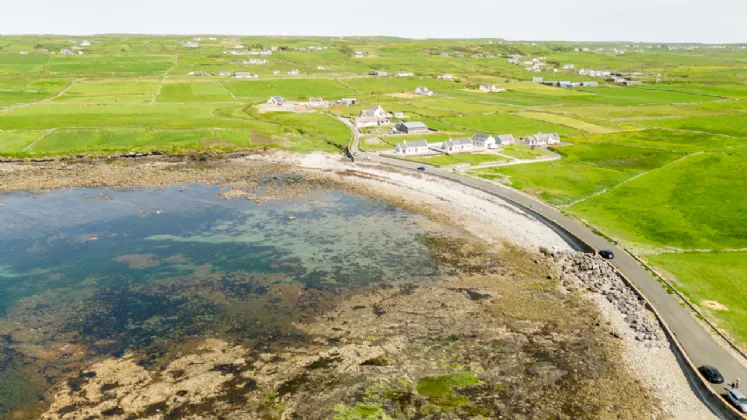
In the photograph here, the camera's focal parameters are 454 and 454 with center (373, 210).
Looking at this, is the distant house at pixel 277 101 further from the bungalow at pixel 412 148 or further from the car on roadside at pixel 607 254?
the car on roadside at pixel 607 254

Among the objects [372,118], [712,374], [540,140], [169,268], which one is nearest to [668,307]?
[712,374]

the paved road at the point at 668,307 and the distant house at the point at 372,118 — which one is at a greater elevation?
the distant house at the point at 372,118

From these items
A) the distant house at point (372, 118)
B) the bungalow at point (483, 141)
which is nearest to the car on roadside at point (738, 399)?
the bungalow at point (483, 141)

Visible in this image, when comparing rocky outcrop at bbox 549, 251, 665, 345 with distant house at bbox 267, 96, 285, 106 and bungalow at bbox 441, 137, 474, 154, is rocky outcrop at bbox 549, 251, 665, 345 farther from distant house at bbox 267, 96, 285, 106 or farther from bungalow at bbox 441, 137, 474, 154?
distant house at bbox 267, 96, 285, 106

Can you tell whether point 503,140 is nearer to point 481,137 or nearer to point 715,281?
point 481,137

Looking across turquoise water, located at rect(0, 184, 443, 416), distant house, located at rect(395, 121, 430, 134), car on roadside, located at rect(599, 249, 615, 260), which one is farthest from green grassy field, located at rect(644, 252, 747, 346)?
distant house, located at rect(395, 121, 430, 134)

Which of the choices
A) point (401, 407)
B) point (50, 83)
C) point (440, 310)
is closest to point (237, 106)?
point (50, 83)

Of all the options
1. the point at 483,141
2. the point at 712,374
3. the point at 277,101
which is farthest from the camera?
the point at 277,101

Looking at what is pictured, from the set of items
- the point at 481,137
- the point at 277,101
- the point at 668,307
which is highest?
the point at 277,101
